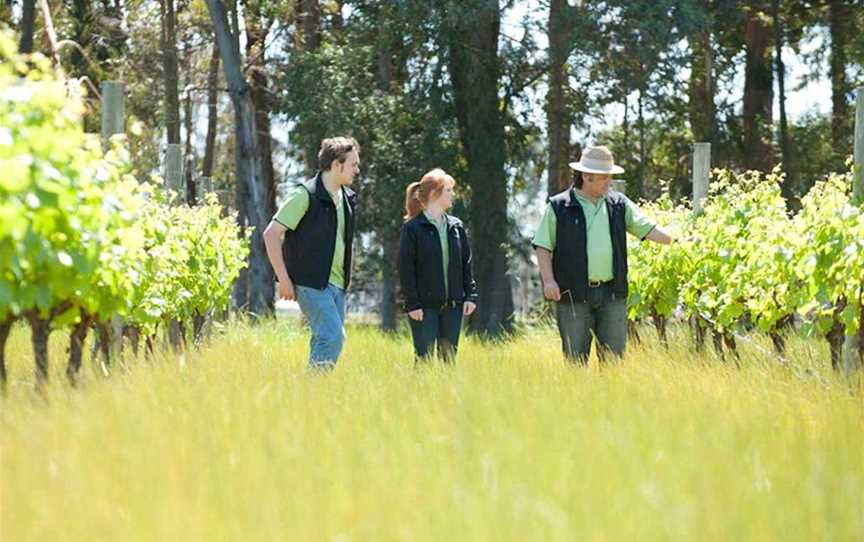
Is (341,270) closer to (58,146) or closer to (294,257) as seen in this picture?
(294,257)

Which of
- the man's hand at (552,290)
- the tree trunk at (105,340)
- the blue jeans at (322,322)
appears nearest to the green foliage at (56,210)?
the tree trunk at (105,340)

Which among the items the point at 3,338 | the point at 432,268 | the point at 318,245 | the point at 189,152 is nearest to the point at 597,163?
the point at 432,268

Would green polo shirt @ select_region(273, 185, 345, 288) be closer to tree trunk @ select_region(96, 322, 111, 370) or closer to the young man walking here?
the young man walking

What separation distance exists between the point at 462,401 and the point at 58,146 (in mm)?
2102

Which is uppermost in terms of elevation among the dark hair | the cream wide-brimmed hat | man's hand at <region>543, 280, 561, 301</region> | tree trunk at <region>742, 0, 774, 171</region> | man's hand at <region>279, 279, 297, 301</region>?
tree trunk at <region>742, 0, 774, 171</region>

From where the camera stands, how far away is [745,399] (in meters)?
6.52

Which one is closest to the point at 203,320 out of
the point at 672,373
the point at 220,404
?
the point at 672,373

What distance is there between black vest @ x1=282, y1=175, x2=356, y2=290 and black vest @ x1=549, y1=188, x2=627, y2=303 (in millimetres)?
1439

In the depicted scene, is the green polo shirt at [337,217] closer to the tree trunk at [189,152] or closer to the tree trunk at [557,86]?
the tree trunk at [557,86]

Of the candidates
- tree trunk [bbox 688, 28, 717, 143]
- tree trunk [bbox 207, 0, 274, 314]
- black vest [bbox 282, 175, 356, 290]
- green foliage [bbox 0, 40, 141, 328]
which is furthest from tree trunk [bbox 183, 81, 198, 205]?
green foliage [bbox 0, 40, 141, 328]

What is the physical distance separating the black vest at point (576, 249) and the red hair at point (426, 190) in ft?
2.41

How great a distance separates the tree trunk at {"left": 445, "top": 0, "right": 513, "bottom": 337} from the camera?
78.1ft

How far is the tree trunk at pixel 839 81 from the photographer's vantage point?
29219 millimetres

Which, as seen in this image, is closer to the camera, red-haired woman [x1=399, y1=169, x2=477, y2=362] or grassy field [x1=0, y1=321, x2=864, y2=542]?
grassy field [x1=0, y1=321, x2=864, y2=542]
